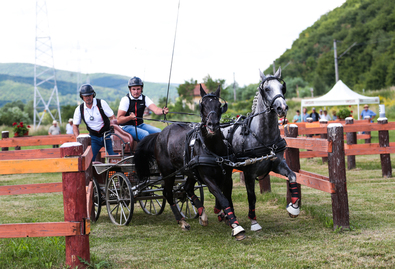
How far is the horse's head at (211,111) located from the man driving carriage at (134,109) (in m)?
2.29

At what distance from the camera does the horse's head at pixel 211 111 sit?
484 centimetres

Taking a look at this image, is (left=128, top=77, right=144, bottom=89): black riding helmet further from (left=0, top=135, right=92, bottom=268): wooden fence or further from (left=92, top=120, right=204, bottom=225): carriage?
(left=0, top=135, right=92, bottom=268): wooden fence

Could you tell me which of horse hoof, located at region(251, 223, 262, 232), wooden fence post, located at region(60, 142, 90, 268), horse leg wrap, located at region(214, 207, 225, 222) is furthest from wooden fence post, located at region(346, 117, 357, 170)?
wooden fence post, located at region(60, 142, 90, 268)

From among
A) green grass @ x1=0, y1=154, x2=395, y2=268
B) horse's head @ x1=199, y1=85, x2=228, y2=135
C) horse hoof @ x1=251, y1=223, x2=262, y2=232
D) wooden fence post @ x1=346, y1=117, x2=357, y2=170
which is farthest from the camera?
wooden fence post @ x1=346, y1=117, x2=357, y2=170

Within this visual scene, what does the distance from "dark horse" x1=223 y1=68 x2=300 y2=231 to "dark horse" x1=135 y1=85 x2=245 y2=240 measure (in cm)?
33

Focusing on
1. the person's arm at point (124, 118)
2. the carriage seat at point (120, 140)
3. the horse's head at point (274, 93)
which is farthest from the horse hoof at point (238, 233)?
the person's arm at point (124, 118)

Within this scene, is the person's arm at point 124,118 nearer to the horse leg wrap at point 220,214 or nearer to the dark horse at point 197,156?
the dark horse at point 197,156

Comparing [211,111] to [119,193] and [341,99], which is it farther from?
[341,99]

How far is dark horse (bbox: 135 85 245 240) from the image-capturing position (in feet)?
16.6

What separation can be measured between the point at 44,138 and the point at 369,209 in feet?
29.6

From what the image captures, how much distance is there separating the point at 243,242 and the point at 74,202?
7.72 ft

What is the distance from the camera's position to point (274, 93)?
5.32 meters

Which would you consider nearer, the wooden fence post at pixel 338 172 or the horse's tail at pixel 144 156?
the wooden fence post at pixel 338 172

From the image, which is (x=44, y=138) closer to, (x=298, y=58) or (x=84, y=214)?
(x=84, y=214)
